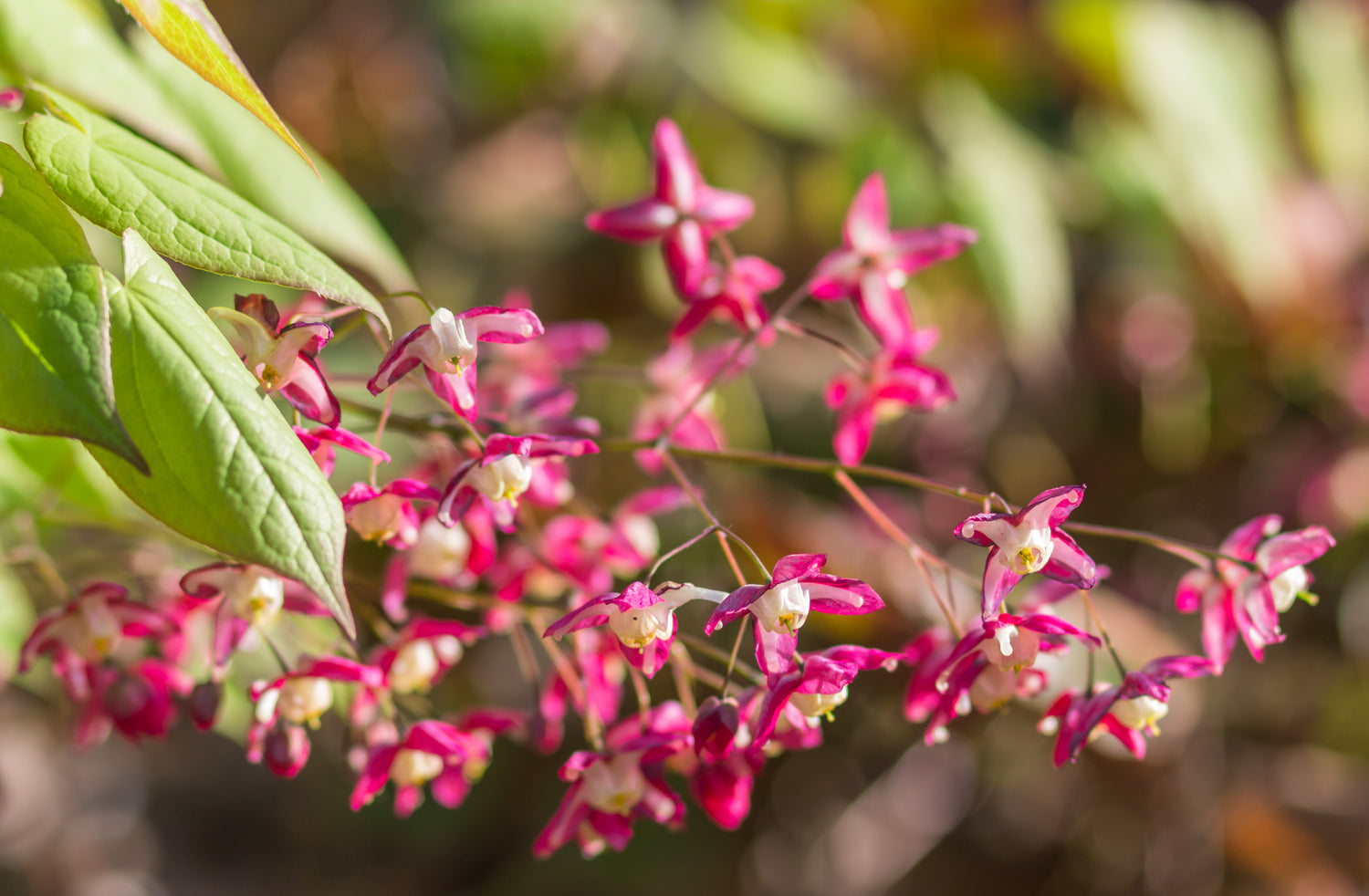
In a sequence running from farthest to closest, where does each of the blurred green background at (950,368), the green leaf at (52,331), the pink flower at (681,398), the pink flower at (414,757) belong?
the blurred green background at (950,368) → the pink flower at (681,398) → the pink flower at (414,757) → the green leaf at (52,331)

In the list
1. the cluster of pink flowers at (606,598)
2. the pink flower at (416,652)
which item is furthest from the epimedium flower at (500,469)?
the pink flower at (416,652)

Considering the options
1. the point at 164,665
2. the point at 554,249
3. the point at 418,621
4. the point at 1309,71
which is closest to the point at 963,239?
the point at 418,621

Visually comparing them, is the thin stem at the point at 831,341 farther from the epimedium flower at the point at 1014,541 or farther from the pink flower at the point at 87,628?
the pink flower at the point at 87,628

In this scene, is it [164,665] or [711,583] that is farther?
[711,583]

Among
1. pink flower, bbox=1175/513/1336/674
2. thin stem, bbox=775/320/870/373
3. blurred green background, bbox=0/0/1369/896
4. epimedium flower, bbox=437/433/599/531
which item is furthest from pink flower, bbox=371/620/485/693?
blurred green background, bbox=0/0/1369/896

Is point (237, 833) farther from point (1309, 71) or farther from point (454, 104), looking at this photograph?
point (1309, 71)

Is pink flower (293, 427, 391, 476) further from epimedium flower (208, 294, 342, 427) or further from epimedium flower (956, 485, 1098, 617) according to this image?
epimedium flower (956, 485, 1098, 617)
